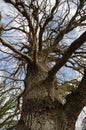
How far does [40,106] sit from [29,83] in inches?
28.2

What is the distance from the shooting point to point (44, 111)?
3719 millimetres

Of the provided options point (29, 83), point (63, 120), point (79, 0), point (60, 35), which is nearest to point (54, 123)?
point (63, 120)

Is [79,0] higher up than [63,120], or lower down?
higher up

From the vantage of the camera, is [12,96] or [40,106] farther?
[12,96]

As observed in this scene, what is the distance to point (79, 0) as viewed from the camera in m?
4.71

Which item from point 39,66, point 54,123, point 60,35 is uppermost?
point 60,35

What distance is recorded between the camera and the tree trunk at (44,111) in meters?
3.55

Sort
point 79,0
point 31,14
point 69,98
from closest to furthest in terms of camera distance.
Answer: point 69,98 < point 79,0 < point 31,14

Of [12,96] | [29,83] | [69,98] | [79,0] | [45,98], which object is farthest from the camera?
[12,96]

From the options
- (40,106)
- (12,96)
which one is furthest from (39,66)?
(12,96)

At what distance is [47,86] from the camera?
400 centimetres

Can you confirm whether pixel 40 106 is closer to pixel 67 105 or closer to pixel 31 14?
pixel 67 105

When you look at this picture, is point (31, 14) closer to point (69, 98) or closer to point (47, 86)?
point (47, 86)

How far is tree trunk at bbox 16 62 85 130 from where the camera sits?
3.55m
